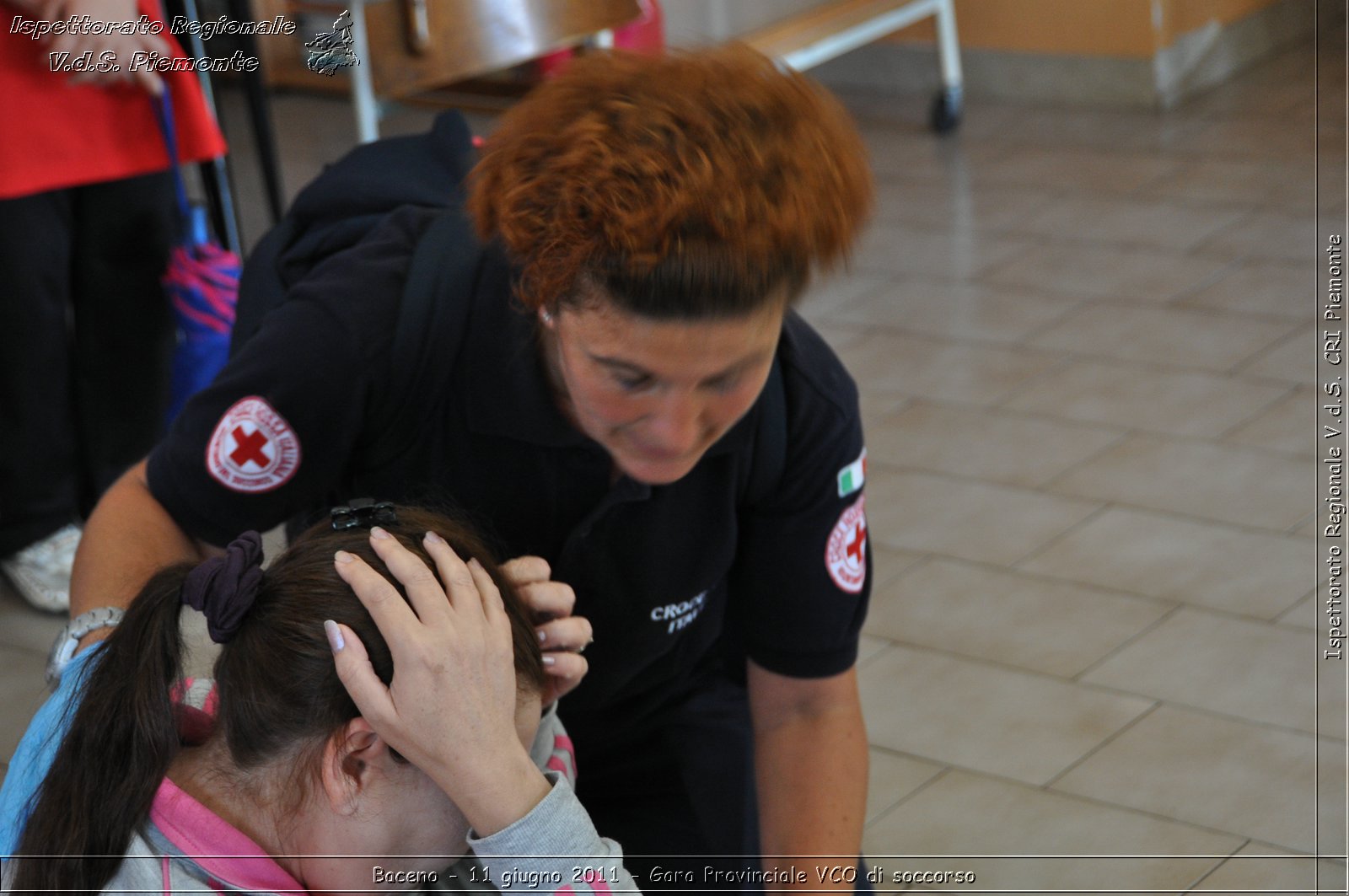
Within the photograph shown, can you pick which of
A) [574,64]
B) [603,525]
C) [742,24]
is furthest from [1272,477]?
[742,24]

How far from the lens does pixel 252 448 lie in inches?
49.8

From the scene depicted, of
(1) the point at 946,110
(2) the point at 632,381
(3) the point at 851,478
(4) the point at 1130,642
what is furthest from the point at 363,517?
(1) the point at 946,110

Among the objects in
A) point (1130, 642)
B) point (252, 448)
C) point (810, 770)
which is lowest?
point (1130, 642)

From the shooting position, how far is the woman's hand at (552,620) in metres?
1.18

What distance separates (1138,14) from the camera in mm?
4852

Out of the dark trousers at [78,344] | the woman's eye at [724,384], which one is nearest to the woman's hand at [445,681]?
the woman's eye at [724,384]

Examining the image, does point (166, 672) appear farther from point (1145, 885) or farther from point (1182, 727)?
point (1182, 727)

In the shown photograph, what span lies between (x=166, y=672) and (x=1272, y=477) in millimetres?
2149

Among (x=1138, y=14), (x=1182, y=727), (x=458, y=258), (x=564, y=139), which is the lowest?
(x=1182, y=727)

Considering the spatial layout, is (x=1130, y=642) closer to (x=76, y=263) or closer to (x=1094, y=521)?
(x=1094, y=521)

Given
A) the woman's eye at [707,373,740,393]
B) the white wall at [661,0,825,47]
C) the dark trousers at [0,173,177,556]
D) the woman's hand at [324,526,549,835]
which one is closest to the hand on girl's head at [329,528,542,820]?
the woman's hand at [324,526,549,835]

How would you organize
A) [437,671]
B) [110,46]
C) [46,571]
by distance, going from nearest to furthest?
[437,671] < [110,46] < [46,571]

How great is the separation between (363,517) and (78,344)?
1.54 metres

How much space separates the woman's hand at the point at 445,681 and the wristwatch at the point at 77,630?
298mm
